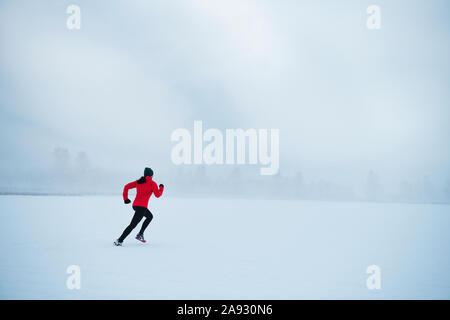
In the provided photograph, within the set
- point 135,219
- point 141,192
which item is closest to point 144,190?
point 141,192

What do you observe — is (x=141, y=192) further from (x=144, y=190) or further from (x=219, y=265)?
(x=219, y=265)

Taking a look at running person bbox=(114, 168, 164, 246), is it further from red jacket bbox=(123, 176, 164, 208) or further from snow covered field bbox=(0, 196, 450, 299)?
snow covered field bbox=(0, 196, 450, 299)

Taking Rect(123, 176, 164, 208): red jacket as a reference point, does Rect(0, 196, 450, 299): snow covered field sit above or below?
below

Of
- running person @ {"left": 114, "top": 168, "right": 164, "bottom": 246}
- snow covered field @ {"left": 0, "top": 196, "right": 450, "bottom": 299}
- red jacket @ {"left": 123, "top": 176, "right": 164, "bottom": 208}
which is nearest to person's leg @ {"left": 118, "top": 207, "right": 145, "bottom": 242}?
running person @ {"left": 114, "top": 168, "right": 164, "bottom": 246}

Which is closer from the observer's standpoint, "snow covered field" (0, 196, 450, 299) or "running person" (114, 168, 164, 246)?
"snow covered field" (0, 196, 450, 299)

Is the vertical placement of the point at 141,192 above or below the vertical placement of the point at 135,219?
above

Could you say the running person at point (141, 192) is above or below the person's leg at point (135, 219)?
above

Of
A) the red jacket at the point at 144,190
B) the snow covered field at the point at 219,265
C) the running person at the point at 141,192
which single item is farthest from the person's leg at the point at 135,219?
the snow covered field at the point at 219,265

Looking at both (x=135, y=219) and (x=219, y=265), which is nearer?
(x=219, y=265)

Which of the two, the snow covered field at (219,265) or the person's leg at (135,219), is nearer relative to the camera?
the snow covered field at (219,265)

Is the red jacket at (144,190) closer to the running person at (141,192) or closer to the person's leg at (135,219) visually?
the running person at (141,192)

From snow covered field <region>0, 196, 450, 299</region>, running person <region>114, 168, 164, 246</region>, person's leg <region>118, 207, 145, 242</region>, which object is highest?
running person <region>114, 168, 164, 246</region>
